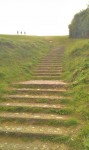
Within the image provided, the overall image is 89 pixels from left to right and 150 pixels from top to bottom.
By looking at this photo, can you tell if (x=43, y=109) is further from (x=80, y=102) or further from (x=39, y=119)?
(x=80, y=102)

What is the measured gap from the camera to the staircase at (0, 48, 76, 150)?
791 centimetres

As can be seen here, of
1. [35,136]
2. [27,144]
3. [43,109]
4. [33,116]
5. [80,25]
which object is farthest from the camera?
[80,25]

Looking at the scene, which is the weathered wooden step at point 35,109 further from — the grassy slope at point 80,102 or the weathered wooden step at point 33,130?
the weathered wooden step at point 33,130

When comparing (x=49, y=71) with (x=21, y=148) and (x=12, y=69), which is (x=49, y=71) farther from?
(x=21, y=148)

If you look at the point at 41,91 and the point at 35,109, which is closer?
the point at 35,109

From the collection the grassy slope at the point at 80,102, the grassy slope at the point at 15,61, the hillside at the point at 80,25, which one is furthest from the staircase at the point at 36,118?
the hillside at the point at 80,25

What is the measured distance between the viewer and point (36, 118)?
29.8 ft

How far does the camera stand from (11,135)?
838 cm

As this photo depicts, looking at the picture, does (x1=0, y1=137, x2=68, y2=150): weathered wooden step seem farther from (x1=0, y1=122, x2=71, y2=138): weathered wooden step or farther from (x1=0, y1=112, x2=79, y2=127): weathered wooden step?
(x1=0, y1=112, x2=79, y2=127): weathered wooden step

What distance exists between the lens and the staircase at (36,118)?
7.91 m

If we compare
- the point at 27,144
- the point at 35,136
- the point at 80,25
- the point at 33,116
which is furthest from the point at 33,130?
the point at 80,25

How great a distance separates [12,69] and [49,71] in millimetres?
2595

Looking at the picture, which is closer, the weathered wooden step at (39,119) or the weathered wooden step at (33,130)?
the weathered wooden step at (33,130)

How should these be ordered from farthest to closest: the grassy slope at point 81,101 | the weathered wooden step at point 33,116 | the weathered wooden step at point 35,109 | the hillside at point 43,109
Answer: the weathered wooden step at point 35,109
the weathered wooden step at point 33,116
the hillside at point 43,109
the grassy slope at point 81,101
